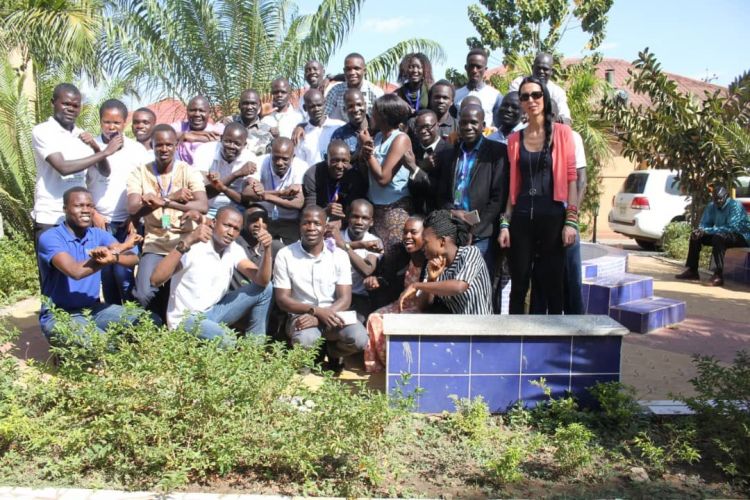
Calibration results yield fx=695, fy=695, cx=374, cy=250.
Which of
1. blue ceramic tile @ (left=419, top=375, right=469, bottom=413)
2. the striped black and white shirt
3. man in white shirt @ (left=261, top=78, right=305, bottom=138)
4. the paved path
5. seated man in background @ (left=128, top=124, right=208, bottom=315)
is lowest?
the paved path

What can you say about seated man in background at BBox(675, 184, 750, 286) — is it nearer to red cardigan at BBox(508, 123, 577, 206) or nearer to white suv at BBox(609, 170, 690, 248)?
white suv at BBox(609, 170, 690, 248)

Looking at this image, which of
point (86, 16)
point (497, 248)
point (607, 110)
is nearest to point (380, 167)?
point (497, 248)

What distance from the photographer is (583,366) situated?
4.20 meters

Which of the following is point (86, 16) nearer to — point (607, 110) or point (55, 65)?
point (55, 65)

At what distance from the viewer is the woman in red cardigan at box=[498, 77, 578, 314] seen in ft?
15.4

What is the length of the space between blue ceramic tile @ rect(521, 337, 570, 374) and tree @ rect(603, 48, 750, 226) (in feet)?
21.9

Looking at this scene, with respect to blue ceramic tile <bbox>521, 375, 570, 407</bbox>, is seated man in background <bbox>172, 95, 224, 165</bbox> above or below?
above

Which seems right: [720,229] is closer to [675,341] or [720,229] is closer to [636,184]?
[675,341]

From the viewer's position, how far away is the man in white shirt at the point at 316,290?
4.92 metres

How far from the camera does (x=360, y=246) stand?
5.37 meters

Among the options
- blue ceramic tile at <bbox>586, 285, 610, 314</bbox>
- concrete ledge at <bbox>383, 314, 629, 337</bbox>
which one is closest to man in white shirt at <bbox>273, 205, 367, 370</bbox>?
concrete ledge at <bbox>383, 314, 629, 337</bbox>

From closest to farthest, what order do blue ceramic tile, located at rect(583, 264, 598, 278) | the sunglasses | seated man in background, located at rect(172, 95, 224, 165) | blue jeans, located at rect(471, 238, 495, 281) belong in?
the sunglasses < blue jeans, located at rect(471, 238, 495, 281) < seated man in background, located at rect(172, 95, 224, 165) < blue ceramic tile, located at rect(583, 264, 598, 278)

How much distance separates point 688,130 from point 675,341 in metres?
4.57

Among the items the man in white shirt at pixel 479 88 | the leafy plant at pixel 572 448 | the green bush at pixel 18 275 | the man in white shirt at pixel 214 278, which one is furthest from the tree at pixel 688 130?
the green bush at pixel 18 275
